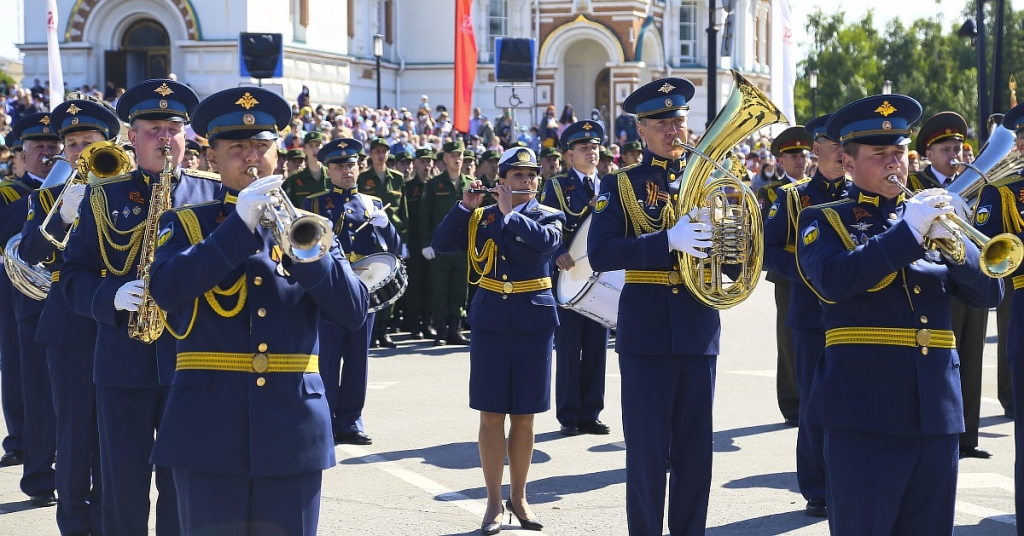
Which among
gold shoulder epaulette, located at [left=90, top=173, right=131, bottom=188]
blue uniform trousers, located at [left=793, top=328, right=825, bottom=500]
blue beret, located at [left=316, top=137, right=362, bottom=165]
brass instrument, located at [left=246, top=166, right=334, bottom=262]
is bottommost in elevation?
blue uniform trousers, located at [left=793, top=328, right=825, bottom=500]

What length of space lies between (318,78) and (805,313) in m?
32.3

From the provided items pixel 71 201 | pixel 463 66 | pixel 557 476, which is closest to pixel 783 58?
pixel 463 66

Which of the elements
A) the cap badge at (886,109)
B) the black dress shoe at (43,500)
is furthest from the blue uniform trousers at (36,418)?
the cap badge at (886,109)

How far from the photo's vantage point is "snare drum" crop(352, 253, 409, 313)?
9953 mm

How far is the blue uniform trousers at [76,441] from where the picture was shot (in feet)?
22.7

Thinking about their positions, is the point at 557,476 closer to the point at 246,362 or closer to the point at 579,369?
the point at 579,369

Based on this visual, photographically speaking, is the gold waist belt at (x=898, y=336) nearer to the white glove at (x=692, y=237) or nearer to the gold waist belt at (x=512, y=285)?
the white glove at (x=692, y=237)

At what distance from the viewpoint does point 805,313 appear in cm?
788

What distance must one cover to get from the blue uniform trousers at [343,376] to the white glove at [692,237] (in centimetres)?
420

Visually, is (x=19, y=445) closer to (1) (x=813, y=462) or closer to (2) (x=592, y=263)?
(2) (x=592, y=263)

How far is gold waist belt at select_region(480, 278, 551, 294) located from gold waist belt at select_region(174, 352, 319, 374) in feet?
10.4

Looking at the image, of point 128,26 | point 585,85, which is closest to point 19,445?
point 128,26

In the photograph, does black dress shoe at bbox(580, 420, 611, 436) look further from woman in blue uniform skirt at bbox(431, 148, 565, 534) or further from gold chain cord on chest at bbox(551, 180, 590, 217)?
woman in blue uniform skirt at bbox(431, 148, 565, 534)

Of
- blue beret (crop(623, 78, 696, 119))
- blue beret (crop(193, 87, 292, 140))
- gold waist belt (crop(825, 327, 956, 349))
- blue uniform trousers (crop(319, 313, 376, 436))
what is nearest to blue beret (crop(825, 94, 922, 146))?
gold waist belt (crop(825, 327, 956, 349))
